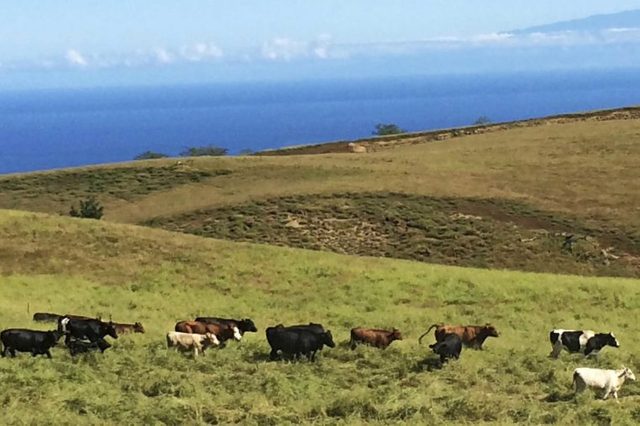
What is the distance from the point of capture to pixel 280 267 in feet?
102

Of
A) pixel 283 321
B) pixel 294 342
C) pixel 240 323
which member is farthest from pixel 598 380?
pixel 283 321

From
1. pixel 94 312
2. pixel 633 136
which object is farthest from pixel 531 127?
pixel 94 312

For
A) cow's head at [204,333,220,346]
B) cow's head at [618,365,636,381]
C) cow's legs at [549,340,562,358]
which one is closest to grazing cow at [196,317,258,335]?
cow's head at [204,333,220,346]

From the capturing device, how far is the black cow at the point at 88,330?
61.7ft

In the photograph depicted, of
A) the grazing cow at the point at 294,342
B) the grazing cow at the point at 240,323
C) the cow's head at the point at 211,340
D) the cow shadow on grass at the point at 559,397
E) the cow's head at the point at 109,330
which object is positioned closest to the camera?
the cow shadow on grass at the point at 559,397


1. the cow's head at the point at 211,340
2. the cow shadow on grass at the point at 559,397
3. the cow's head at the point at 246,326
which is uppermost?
the cow's head at the point at 211,340

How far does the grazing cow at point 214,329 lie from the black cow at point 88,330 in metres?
1.64

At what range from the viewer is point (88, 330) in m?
18.8

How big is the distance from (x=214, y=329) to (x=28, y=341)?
4.44 metres

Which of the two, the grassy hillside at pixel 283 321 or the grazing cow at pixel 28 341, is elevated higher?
the grazing cow at pixel 28 341

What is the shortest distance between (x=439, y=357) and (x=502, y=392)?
2365 mm

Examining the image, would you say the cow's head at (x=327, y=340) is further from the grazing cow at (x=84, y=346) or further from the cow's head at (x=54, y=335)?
the cow's head at (x=54, y=335)

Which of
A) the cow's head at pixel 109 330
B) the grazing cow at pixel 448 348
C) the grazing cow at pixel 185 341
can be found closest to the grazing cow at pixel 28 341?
A: the cow's head at pixel 109 330

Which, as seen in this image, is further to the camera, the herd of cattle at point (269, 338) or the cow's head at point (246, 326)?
the cow's head at point (246, 326)
